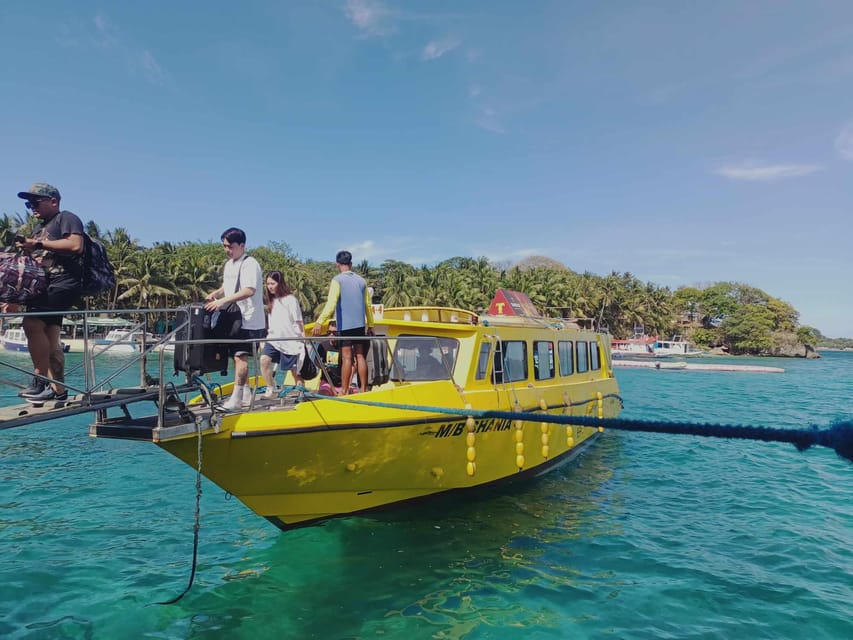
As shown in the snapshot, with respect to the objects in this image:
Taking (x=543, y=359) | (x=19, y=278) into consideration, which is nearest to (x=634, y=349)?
(x=543, y=359)

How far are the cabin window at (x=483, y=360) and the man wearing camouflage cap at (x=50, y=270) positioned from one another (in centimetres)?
515

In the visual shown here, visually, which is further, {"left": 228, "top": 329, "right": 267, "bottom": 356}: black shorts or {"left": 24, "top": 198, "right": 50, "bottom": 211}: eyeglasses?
{"left": 228, "top": 329, "right": 267, "bottom": 356}: black shorts

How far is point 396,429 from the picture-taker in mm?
6598

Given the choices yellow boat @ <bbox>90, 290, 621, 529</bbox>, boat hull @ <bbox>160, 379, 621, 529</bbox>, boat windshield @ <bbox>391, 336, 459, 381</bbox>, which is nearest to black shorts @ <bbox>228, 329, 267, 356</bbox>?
yellow boat @ <bbox>90, 290, 621, 529</bbox>

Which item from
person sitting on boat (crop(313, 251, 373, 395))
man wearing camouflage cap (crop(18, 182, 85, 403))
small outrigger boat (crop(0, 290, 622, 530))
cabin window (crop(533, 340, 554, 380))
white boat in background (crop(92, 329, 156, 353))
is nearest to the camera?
man wearing camouflage cap (crop(18, 182, 85, 403))

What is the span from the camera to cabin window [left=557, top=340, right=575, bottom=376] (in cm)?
1094

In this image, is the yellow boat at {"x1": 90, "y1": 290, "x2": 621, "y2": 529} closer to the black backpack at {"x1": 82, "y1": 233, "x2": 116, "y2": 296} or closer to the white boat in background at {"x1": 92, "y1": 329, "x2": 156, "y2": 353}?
the white boat in background at {"x1": 92, "y1": 329, "x2": 156, "y2": 353}

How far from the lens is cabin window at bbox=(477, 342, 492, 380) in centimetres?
809

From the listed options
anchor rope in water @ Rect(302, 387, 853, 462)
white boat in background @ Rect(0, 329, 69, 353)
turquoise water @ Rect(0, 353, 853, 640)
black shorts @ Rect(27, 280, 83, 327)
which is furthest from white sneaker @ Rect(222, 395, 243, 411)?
white boat in background @ Rect(0, 329, 69, 353)

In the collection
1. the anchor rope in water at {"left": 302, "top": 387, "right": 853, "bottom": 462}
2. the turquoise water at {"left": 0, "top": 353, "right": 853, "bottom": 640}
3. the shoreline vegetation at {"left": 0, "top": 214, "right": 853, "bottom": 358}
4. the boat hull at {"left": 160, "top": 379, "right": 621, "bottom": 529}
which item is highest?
the shoreline vegetation at {"left": 0, "top": 214, "right": 853, "bottom": 358}

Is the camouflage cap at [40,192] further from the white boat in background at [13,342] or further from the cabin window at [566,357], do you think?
the white boat in background at [13,342]

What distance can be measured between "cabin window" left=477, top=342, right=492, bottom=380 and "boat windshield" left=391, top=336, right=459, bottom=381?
14.7 inches

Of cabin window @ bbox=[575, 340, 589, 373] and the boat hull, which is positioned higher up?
cabin window @ bbox=[575, 340, 589, 373]

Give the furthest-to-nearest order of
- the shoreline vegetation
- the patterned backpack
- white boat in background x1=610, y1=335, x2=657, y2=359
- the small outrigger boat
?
white boat in background x1=610, y1=335, x2=657, y2=359, the shoreline vegetation, the small outrigger boat, the patterned backpack
